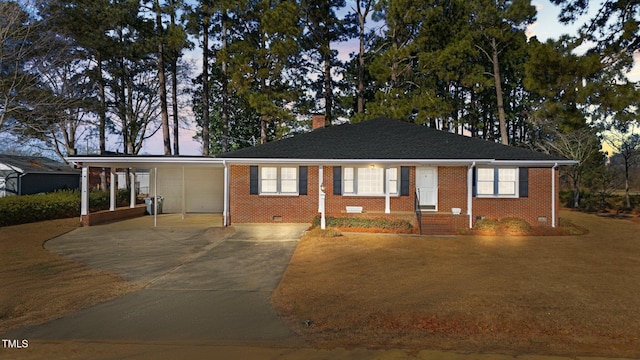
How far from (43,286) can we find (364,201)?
11.3 metres

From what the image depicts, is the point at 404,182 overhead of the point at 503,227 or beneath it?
overhead

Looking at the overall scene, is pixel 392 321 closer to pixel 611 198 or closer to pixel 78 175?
pixel 611 198

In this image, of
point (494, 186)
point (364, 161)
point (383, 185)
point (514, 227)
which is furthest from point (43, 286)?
point (494, 186)

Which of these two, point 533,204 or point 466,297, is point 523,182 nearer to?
point 533,204

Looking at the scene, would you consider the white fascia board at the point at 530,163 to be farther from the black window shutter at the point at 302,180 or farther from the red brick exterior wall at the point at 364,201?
the black window shutter at the point at 302,180

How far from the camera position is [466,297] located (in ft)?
21.2

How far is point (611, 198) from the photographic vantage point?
28.8m

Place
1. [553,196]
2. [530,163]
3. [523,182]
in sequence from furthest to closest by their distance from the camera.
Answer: [523,182] < [553,196] < [530,163]

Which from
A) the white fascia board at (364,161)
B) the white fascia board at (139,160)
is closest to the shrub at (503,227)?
the white fascia board at (364,161)

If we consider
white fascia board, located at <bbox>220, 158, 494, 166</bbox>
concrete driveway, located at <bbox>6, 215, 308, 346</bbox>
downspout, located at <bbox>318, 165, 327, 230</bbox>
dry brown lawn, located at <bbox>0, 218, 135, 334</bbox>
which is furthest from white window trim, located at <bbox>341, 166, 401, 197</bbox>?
dry brown lawn, located at <bbox>0, 218, 135, 334</bbox>

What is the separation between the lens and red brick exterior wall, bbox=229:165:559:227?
15664 mm

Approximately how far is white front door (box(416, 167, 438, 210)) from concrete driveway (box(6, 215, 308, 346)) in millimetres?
5132

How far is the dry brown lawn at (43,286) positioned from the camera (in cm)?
577

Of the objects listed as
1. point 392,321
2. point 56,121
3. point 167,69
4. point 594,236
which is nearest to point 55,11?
point 56,121
